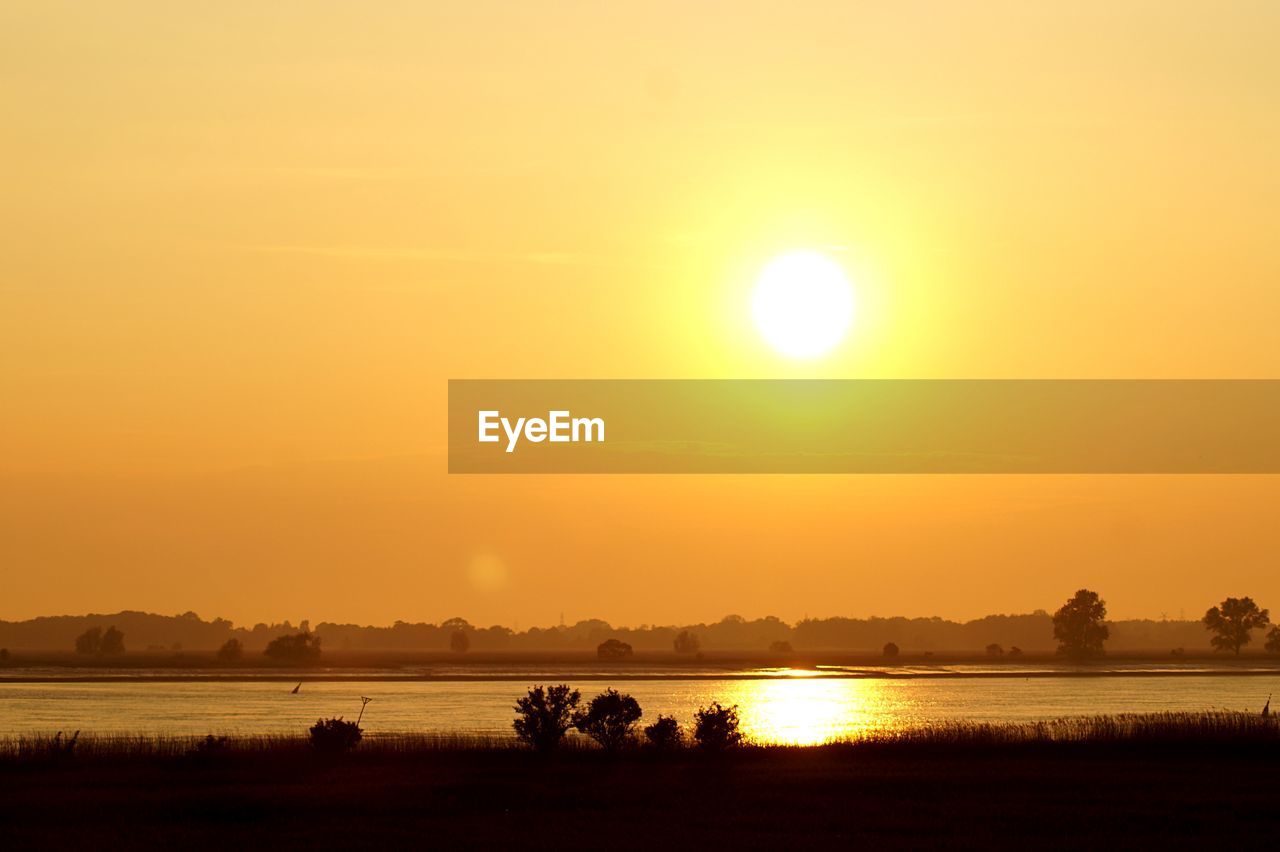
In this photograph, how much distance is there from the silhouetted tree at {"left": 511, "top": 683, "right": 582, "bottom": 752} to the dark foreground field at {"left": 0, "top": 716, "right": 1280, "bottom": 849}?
1.22m

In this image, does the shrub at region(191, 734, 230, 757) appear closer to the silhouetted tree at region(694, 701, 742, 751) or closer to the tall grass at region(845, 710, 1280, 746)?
the silhouetted tree at region(694, 701, 742, 751)

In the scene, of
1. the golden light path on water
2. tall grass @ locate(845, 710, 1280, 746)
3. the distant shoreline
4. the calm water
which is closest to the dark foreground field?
tall grass @ locate(845, 710, 1280, 746)

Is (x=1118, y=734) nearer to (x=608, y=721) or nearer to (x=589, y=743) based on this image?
(x=608, y=721)

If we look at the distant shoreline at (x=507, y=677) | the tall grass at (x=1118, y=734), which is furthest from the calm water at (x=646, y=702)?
the tall grass at (x=1118, y=734)

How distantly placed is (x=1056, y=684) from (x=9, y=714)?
3988 inches

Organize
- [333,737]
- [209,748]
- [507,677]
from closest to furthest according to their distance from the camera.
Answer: [209,748] → [333,737] → [507,677]

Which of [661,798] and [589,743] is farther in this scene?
[589,743]

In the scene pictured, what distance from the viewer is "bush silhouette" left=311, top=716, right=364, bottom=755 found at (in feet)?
179

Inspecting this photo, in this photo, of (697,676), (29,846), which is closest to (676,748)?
(29,846)

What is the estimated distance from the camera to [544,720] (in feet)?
182

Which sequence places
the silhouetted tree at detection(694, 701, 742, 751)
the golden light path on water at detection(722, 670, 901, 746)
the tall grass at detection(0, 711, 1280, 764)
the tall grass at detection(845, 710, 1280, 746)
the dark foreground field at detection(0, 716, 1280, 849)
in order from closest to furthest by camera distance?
the dark foreground field at detection(0, 716, 1280, 849) < the tall grass at detection(0, 711, 1280, 764) < the silhouetted tree at detection(694, 701, 742, 751) < the tall grass at detection(845, 710, 1280, 746) < the golden light path on water at detection(722, 670, 901, 746)

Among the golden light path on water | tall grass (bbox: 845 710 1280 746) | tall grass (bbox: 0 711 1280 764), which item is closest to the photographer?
tall grass (bbox: 0 711 1280 764)

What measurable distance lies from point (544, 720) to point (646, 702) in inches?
2305

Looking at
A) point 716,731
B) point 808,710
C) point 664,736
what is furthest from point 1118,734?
point 808,710
